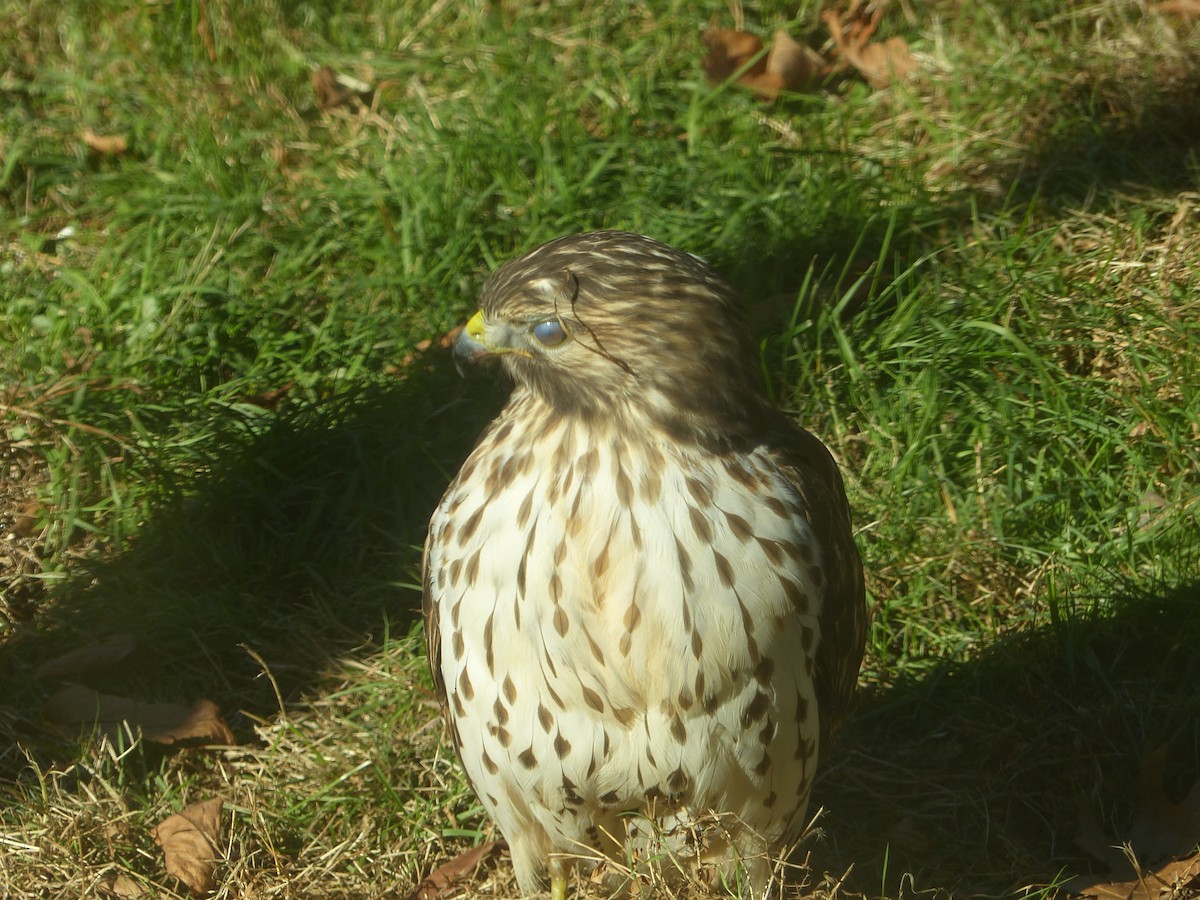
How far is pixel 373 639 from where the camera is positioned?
14.7 ft

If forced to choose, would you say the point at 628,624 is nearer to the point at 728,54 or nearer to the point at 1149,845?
the point at 1149,845

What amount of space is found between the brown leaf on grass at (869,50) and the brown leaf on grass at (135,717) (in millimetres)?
3188

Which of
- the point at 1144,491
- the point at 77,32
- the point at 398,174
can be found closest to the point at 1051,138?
the point at 1144,491

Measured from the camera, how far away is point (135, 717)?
4.12m

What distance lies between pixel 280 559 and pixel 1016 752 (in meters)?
2.15

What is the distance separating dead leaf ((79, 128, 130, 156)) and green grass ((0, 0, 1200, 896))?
60 millimetres

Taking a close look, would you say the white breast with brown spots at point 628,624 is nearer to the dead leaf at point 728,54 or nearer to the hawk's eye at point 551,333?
the hawk's eye at point 551,333

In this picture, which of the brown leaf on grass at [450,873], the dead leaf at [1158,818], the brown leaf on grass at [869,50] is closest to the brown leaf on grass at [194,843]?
the brown leaf on grass at [450,873]

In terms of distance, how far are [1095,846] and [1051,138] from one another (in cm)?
245

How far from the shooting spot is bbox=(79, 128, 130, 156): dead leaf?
18.6 feet

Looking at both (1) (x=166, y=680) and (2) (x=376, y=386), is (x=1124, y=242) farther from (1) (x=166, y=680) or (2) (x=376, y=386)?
(1) (x=166, y=680)

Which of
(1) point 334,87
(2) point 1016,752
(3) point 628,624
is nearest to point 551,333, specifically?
(3) point 628,624

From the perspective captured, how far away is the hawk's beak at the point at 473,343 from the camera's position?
128 inches

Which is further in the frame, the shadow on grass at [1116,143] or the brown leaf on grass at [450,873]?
the shadow on grass at [1116,143]
